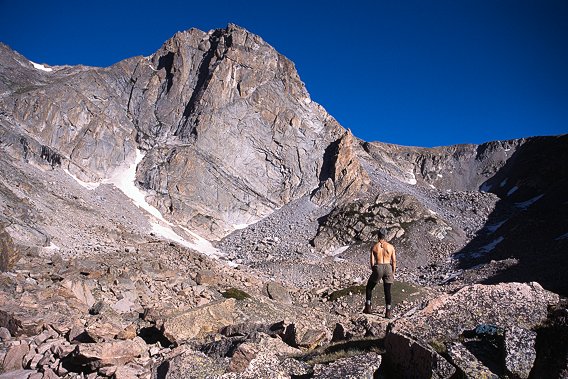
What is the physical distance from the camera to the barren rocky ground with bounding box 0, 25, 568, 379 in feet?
28.6

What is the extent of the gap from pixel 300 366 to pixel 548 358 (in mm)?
4554

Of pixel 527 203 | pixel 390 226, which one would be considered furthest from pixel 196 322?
pixel 527 203

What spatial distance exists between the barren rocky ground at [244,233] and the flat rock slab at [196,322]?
2.8 inches

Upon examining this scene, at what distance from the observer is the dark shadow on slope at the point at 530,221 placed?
40531 mm

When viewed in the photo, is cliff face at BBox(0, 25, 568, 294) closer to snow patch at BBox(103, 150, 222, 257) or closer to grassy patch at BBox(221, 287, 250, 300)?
snow patch at BBox(103, 150, 222, 257)

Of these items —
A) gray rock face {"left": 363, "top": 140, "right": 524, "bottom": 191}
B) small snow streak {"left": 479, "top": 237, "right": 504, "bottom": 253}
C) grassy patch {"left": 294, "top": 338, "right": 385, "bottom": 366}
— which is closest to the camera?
grassy patch {"left": 294, "top": 338, "right": 385, "bottom": 366}

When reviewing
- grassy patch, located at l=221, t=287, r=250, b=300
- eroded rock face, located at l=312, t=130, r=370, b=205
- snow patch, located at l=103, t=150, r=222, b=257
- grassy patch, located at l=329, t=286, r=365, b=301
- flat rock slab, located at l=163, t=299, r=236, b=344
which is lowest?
flat rock slab, located at l=163, t=299, r=236, b=344

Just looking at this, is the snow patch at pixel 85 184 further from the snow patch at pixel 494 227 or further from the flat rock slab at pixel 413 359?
the snow patch at pixel 494 227

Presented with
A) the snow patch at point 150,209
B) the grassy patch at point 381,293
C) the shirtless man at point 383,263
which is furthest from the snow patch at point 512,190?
the shirtless man at point 383,263

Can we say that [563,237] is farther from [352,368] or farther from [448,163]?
[448,163]

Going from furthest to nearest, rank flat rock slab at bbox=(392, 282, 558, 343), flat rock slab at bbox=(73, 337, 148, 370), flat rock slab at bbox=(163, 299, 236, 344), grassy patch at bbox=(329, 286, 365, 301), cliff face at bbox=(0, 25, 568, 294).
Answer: cliff face at bbox=(0, 25, 568, 294), grassy patch at bbox=(329, 286, 365, 301), flat rock slab at bbox=(163, 299, 236, 344), flat rock slab at bbox=(73, 337, 148, 370), flat rock slab at bbox=(392, 282, 558, 343)

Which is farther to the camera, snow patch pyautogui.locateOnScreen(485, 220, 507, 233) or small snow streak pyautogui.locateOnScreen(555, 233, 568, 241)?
snow patch pyautogui.locateOnScreen(485, 220, 507, 233)

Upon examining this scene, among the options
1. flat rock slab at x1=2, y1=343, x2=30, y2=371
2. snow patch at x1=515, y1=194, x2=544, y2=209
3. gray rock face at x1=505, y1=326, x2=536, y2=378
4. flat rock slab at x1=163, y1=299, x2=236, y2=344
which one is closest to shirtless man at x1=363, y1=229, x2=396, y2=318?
gray rock face at x1=505, y1=326, x2=536, y2=378

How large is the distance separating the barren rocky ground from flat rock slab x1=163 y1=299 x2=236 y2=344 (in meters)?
0.07
